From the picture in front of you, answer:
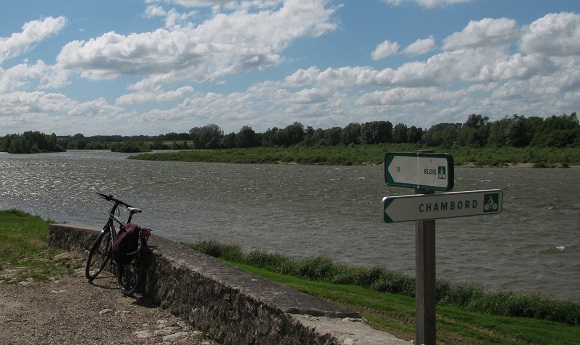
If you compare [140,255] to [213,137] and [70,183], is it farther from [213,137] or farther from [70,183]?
[213,137]

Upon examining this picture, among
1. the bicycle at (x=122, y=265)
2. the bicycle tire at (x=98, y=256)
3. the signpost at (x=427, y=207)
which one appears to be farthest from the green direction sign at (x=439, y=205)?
the bicycle tire at (x=98, y=256)

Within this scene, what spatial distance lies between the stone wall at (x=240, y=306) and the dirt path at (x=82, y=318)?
19 centimetres

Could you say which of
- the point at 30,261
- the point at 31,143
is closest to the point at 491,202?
the point at 30,261

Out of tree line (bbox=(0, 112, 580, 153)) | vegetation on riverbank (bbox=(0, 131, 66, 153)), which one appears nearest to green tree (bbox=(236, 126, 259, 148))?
tree line (bbox=(0, 112, 580, 153))

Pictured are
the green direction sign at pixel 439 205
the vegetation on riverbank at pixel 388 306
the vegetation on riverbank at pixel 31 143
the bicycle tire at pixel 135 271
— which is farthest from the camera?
the vegetation on riverbank at pixel 31 143

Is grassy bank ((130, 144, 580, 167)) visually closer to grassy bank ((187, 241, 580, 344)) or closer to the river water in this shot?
the river water

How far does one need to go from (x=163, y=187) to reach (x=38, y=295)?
39.1 m

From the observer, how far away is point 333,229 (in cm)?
2314

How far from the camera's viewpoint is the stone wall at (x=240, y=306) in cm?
434

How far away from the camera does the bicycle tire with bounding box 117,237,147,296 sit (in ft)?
22.7

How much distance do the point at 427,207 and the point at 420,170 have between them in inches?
10.3

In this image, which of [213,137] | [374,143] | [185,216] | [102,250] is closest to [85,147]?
[213,137]

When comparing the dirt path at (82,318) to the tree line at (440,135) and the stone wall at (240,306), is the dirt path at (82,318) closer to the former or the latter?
the stone wall at (240,306)

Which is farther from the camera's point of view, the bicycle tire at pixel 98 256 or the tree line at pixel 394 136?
the tree line at pixel 394 136
